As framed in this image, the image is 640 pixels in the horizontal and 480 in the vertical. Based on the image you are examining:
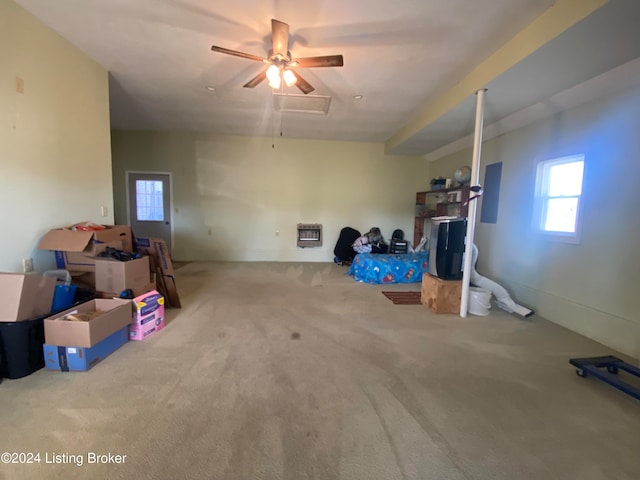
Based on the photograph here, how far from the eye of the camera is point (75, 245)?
2.52 metres

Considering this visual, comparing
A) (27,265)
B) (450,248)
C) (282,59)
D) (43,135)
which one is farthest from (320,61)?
(27,265)

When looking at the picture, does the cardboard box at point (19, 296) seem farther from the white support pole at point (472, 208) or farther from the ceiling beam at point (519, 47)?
the ceiling beam at point (519, 47)

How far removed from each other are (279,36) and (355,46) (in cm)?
80

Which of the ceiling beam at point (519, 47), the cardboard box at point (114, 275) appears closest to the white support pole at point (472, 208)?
the ceiling beam at point (519, 47)

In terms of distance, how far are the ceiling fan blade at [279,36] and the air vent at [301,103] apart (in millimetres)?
1392

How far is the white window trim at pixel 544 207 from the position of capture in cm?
303

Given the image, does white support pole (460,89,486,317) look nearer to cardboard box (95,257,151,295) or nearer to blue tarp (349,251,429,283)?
blue tarp (349,251,429,283)

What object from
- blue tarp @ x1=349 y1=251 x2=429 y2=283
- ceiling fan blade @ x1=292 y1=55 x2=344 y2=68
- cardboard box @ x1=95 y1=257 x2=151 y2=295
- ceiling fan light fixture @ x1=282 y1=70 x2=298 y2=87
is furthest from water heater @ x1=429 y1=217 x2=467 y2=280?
cardboard box @ x1=95 y1=257 x2=151 y2=295

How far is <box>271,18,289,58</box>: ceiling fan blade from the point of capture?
87.3 inches

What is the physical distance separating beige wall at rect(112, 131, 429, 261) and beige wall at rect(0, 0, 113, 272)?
2830mm

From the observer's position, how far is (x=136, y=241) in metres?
3.34

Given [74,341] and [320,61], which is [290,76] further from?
[74,341]

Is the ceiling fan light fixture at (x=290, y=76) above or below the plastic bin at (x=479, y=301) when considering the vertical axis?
above

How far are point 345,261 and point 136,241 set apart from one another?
4141 mm
